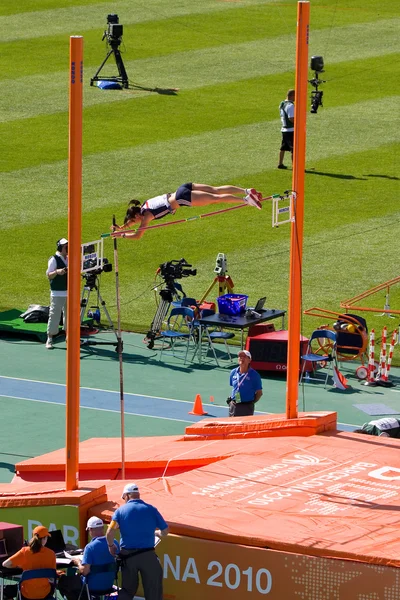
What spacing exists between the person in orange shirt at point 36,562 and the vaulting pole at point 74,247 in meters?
1.48

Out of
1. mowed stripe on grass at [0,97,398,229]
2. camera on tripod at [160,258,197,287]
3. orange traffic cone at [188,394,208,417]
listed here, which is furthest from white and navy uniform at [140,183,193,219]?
mowed stripe on grass at [0,97,398,229]

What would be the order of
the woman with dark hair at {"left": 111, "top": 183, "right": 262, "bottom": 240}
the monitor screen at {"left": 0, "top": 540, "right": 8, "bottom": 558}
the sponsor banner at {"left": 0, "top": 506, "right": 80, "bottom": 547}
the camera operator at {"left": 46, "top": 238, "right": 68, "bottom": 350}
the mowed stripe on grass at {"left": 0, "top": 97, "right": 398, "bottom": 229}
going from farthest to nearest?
the mowed stripe on grass at {"left": 0, "top": 97, "right": 398, "bottom": 229} < the camera operator at {"left": 46, "top": 238, "right": 68, "bottom": 350} < the woman with dark hair at {"left": 111, "top": 183, "right": 262, "bottom": 240} < the sponsor banner at {"left": 0, "top": 506, "right": 80, "bottom": 547} < the monitor screen at {"left": 0, "top": 540, "right": 8, "bottom": 558}

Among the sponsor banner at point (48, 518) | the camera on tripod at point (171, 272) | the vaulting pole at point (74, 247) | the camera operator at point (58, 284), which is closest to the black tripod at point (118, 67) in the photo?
the camera on tripod at point (171, 272)

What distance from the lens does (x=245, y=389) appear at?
714 inches

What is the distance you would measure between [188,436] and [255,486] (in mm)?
2707

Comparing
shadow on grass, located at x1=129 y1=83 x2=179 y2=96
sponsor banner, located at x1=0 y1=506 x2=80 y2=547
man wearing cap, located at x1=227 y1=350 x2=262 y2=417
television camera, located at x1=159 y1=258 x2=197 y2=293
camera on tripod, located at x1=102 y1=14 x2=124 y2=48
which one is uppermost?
camera on tripod, located at x1=102 y1=14 x2=124 y2=48

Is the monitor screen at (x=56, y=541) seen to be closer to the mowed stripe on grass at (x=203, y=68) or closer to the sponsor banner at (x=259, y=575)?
the sponsor banner at (x=259, y=575)

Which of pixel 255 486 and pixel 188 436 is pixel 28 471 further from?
pixel 255 486

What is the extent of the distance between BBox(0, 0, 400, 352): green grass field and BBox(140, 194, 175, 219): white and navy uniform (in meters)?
7.46

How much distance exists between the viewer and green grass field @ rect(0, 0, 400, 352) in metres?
27.3

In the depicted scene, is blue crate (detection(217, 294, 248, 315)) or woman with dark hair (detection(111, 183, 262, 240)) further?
blue crate (detection(217, 294, 248, 315))

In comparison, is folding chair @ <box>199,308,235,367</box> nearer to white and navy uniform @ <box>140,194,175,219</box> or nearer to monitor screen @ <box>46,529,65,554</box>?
white and navy uniform @ <box>140,194,175,219</box>

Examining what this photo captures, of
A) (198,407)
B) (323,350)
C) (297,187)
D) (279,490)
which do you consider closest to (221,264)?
(323,350)

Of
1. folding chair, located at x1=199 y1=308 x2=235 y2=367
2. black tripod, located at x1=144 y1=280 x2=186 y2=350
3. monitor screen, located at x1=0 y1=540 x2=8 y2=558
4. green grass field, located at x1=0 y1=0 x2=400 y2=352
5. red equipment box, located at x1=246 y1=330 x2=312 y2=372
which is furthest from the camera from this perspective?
green grass field, located at x1=0 y1=0 x2=400 y2=352
